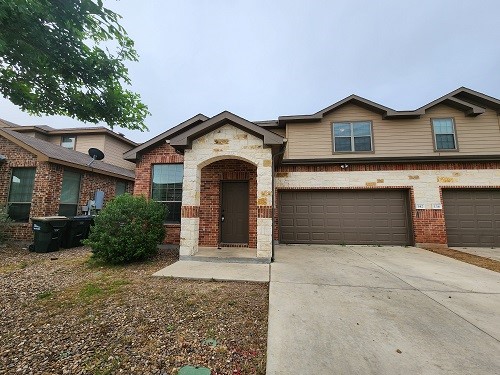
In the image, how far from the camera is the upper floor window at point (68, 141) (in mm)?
15852

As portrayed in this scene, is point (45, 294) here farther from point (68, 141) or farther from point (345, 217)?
point (68, 141)

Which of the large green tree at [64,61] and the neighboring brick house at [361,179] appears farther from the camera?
the neighboring brick house at [361,179]

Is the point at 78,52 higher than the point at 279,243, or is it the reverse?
the point at 78,52

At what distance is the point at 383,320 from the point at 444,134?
1101 centimetres

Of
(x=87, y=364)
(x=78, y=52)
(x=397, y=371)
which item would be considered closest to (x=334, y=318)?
(x=397, y=371)

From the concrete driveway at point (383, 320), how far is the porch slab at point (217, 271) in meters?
0.42

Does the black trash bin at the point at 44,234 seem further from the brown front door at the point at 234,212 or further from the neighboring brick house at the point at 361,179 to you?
the brown front door at the point at 234,212

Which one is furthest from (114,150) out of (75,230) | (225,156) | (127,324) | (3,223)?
(127,324)

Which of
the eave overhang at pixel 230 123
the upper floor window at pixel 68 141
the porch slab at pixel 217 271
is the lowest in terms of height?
the porch slab at pixel 217 271

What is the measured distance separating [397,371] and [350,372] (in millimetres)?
469

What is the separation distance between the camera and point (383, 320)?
3.05m

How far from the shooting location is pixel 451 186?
8.88m

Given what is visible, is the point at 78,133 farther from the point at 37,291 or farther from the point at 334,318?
the point at 334,318

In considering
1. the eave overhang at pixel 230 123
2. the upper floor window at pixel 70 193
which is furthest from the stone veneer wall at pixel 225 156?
the upper floor window at pixel 70 193
